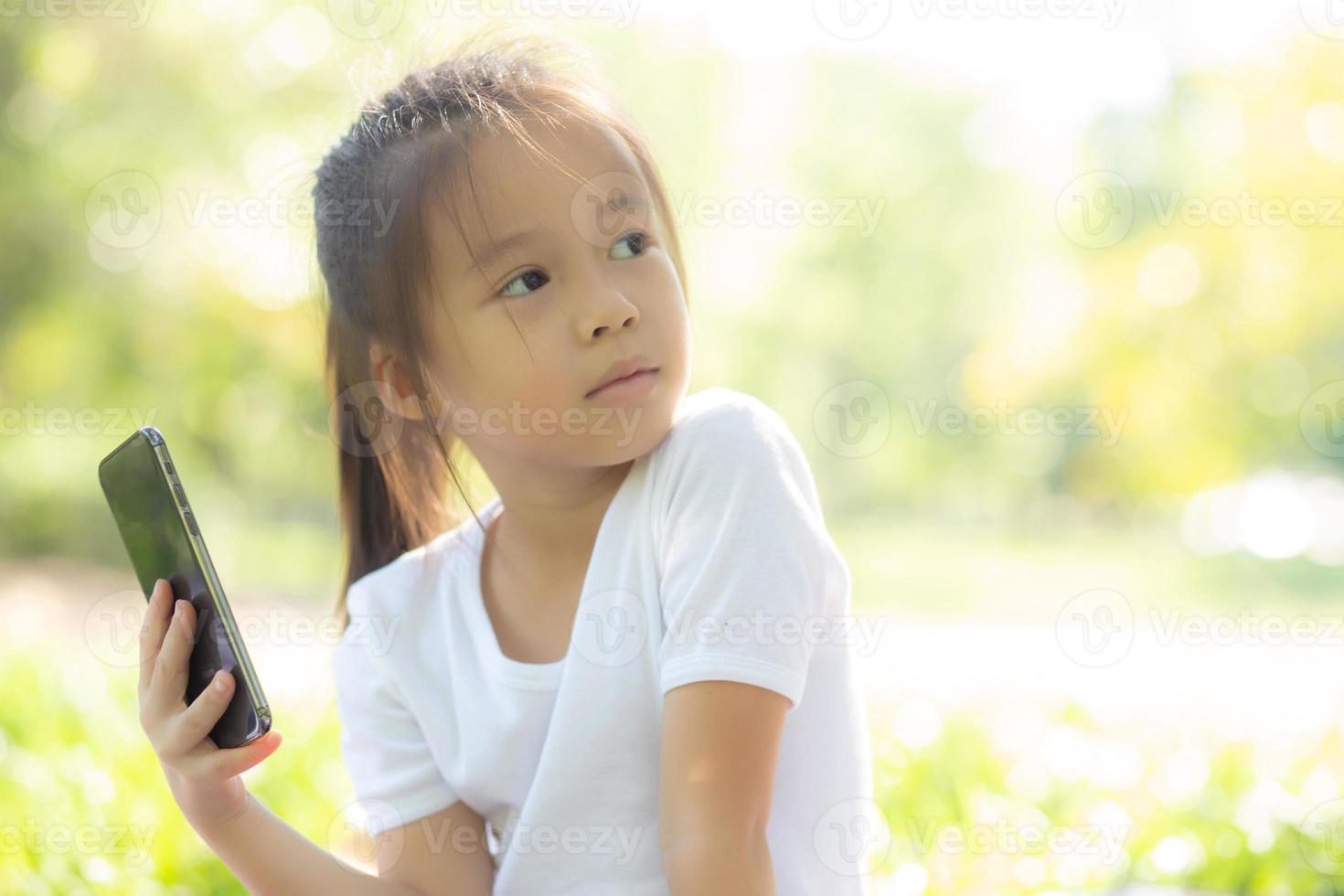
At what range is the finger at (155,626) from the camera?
1214mm

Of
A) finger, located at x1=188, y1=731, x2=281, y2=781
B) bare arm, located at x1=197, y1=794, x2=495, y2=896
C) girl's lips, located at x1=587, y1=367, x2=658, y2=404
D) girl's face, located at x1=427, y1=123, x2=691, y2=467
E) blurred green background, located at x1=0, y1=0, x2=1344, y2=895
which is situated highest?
blurred green background, located at x1=0, y1=0, x2=1344, y2=895

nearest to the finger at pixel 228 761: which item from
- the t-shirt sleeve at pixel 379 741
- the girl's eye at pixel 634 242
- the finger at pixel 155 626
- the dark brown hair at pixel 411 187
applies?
the finger at pixel 155 626

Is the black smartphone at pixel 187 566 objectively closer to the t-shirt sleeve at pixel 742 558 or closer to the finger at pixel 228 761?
the finger at pixel 228 761

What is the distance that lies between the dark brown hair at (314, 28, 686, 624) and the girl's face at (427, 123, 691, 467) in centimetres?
3

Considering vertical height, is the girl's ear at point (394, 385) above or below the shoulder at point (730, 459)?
above

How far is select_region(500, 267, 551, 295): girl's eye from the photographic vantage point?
4.01 ft

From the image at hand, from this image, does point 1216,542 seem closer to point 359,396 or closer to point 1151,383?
point 1151,383

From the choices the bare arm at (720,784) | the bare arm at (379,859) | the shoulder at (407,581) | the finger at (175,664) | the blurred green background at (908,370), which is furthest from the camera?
the blurred green background at (908,370)

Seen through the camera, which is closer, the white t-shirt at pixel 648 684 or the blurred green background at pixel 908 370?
the white t-shirt at pixel 648 684

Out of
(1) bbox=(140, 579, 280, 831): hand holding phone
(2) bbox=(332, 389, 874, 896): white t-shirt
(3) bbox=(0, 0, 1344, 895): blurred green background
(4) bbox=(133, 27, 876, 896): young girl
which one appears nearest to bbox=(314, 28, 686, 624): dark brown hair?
(4) bbox=(133, 27, 876, 896): young girl

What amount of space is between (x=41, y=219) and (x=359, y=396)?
704cm

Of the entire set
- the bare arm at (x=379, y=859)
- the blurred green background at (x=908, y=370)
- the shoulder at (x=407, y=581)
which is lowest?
the bare arm at (x=379, y=859)

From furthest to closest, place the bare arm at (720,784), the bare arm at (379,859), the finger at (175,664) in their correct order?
1. the bare arm at (379,859)
2. the finger at (175,664)
3. the bare arm at (720,784)

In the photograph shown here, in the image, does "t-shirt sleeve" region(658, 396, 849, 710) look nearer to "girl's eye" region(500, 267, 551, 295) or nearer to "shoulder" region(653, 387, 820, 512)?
"shoulder" region(653, 387, 820, 512)
